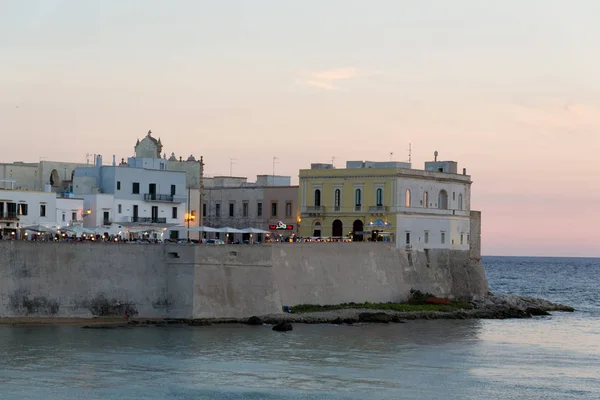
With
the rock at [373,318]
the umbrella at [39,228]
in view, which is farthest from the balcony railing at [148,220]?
the rock at [373,318]

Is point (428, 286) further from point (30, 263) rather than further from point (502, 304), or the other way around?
point (30, 263)

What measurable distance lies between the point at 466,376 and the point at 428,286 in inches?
1089

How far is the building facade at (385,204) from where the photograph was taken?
3157 inches

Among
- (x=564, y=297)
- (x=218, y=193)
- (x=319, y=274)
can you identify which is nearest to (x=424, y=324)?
(x=319, y=274)

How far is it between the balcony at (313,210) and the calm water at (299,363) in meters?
14.6

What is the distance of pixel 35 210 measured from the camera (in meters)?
73.1

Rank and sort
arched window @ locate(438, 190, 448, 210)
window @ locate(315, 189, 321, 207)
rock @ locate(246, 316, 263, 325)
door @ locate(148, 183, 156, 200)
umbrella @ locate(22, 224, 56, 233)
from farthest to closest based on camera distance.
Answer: arched window @ locate(438, 190, 448, 210), window @ locate(315, 189, 321, 207), door @ locate(148, 183, 156, 200), umbrella @ locate(22, 224, 56, 233), rock @ locate(246, 316, 263, 325)

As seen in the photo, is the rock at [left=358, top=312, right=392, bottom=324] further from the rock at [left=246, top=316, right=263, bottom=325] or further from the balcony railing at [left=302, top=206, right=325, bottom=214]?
the balcony railing at [left=302, top=206, right=325, bottom=214]

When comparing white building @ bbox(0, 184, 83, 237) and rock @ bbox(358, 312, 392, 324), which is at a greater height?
white building @ bbox(0, 184, 83, 237)

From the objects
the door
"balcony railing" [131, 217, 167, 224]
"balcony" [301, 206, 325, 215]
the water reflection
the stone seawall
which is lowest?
the water reflection

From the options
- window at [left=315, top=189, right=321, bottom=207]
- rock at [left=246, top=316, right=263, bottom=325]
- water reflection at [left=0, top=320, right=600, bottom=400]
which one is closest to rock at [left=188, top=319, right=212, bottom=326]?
water reflection at [left=0, top=320, right=600, bottom=400]

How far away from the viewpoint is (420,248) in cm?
8156

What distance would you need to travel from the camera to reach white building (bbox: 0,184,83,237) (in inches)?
2815

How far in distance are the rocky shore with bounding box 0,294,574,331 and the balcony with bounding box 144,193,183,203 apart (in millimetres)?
15150
